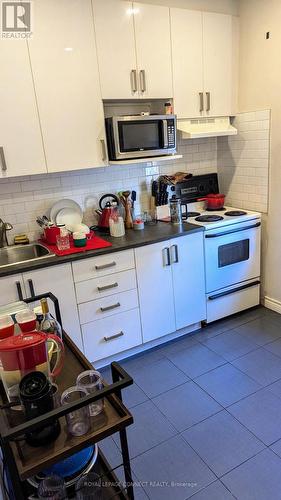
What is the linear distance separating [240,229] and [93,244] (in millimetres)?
1264

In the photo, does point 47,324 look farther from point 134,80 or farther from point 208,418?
point 134,80

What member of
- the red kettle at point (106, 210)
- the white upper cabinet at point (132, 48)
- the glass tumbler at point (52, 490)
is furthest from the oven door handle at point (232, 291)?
the glass tumbler at point (52, 490)

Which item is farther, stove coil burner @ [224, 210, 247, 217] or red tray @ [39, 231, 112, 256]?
stove coil burner @ [224, 210, 247, 217]

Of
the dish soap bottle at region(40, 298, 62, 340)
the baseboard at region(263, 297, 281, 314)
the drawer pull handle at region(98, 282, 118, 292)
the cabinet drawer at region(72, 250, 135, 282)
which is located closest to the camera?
the dish soap bottle at region(40, 298, 62, 340)

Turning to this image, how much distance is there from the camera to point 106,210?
2721 mm

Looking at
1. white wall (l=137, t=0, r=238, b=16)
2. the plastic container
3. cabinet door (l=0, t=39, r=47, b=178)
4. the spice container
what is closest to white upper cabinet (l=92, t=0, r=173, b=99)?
white wall (l=137, t=0, r=238, b=16)

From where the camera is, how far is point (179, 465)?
5.69ft

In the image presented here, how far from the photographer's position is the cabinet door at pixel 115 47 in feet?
7.52

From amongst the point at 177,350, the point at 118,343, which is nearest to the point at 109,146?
the point at 118,343

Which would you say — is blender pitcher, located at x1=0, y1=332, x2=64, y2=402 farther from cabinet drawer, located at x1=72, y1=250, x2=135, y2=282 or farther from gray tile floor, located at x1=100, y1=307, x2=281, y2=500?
cabinet drawer, located at x1=72, y1=250, x2=135, y2=282

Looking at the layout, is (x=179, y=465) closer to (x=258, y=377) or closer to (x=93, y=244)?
(x=258, y=377)

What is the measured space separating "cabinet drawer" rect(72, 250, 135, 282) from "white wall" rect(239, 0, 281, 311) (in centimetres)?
135

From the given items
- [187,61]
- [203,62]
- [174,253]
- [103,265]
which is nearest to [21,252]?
[103,265]

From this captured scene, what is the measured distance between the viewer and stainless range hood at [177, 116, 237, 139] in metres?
2.79
